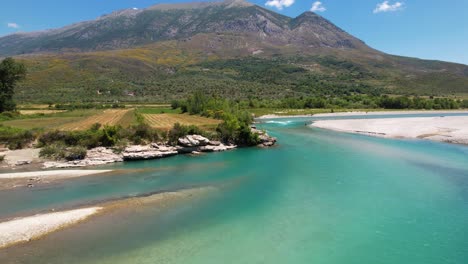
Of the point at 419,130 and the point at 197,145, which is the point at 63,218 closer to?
the point at 197,145

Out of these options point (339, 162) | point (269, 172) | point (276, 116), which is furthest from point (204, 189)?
point (276, 116)

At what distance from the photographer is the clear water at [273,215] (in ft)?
67.8

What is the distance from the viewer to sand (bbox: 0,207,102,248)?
22125 mm

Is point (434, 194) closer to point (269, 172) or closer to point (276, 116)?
point (269, 172)

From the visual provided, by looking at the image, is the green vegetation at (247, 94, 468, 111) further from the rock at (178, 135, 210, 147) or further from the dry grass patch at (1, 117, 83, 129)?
the rock at (178, 135, 210, 147)

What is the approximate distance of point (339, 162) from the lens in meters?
46.7

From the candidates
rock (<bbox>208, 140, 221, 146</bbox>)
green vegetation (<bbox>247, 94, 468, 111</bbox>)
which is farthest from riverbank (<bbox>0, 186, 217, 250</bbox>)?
green vegetation (<bbox>247, 94, 468, 111</bbox>)

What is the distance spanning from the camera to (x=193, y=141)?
179 ft

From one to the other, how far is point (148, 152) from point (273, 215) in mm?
28632

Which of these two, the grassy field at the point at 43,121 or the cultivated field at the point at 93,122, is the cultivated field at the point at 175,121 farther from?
the grassy field at the point at 43,121

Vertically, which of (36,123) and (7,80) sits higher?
(7,80)

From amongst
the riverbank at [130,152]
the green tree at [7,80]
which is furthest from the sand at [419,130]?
the green tree at [7,80]

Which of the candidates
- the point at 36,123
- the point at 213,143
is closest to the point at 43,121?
the point at 36,123

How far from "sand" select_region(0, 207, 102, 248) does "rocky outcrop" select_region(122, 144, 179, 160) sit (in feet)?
70.1
